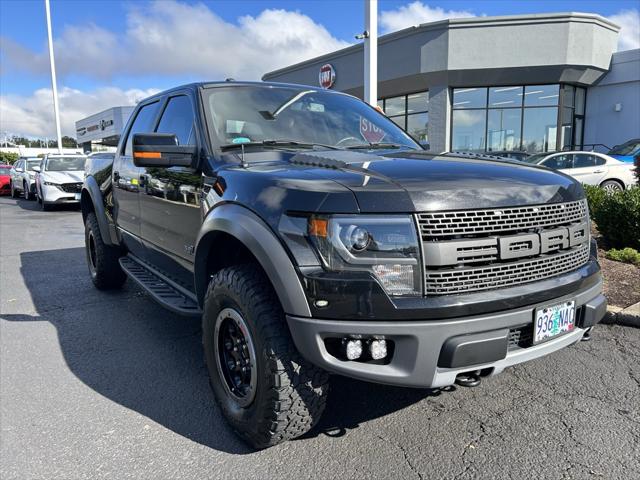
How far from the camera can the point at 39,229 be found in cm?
1130

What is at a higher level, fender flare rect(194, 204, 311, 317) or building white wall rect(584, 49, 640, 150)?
building white wall rect(584, 49, 640, 150)

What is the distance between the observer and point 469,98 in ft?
69.0

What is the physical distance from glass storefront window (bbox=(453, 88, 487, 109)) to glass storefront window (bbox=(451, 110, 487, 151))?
245mm

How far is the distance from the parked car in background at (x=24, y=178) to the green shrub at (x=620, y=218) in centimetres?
1826

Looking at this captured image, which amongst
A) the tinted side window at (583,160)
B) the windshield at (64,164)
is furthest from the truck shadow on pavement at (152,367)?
the windshield at (64,164)

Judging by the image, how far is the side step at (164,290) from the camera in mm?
3295

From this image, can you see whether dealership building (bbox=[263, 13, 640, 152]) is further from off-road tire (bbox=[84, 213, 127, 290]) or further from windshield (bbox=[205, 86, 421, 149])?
windshield (bbox=[205, 86, 421, 149])

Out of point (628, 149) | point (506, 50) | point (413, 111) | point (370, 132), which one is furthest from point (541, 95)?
point (370, 132)

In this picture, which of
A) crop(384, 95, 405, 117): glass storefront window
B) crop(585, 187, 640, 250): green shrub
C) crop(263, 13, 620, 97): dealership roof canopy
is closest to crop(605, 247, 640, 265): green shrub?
crop(585, 187, 640, 250): green shrub

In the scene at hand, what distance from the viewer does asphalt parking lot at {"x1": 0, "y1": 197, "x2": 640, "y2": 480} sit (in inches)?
95.8

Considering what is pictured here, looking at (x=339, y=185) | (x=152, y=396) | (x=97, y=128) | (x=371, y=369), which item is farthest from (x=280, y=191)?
(x=97, y=128)

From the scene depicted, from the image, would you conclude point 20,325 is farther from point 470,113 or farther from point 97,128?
point 97,128

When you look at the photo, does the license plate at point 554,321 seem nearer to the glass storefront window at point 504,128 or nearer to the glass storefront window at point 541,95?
the glass storefront window at point 504,128

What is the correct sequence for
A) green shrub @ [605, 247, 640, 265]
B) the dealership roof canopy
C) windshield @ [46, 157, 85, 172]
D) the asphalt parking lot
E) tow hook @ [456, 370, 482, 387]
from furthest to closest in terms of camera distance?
the dealership roof canopy
windshield @ [46, 157, 85, 172]
green shrub @ [605, 247, 640, 265]
the asphalt parking lot
tow hook @ [456, 370, 482, 387]
